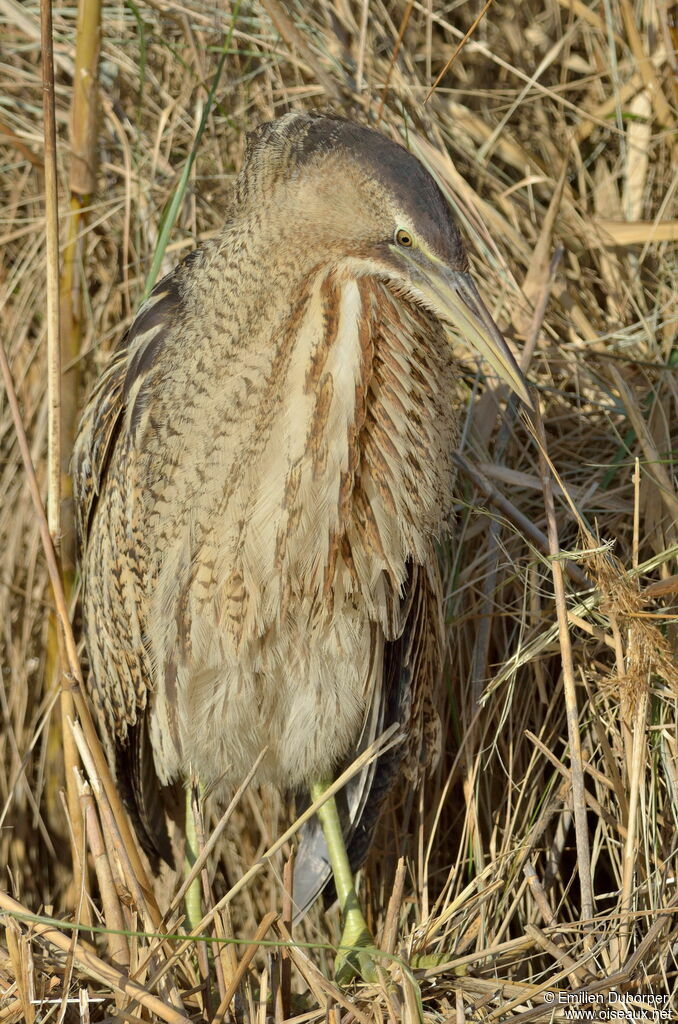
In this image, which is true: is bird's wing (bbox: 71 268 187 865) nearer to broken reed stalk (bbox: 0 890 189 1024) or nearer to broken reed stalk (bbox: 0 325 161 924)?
broken reed stalk (bbox: 0 325 161 924)

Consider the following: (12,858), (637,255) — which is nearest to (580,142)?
(637,255)

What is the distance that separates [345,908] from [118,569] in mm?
655

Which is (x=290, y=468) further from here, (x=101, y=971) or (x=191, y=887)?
(x=191, y=887)

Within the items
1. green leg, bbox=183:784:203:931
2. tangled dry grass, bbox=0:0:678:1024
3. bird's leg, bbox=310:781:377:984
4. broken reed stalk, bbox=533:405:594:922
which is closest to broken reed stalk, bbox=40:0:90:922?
tangled dry grass, bbox=0:0:678:1024

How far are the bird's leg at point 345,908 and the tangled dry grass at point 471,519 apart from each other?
44 millimetres

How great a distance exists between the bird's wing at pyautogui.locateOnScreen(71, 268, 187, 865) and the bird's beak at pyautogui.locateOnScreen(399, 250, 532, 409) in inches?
18.8

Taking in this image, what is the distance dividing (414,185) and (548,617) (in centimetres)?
86

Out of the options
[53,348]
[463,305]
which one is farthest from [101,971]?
[463,305]

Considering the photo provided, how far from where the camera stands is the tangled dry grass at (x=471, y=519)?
159cm

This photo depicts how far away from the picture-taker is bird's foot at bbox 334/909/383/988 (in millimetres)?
1764

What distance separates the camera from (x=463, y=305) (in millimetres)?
1353

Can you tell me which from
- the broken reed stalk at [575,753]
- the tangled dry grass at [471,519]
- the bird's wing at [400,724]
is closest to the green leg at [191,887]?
the tangled dry grass at [471,519]

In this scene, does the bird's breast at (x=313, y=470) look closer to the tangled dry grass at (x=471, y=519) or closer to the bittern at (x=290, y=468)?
the bittern at (x=290, y=468)

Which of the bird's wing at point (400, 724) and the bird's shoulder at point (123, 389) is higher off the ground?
the bird's shoulder at point (123, 389)
